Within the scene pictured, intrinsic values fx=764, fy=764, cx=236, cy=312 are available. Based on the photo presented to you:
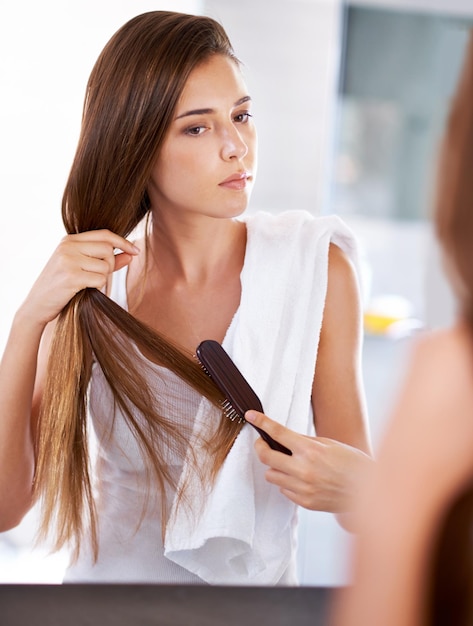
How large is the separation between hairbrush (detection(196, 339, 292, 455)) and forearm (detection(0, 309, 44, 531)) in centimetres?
14

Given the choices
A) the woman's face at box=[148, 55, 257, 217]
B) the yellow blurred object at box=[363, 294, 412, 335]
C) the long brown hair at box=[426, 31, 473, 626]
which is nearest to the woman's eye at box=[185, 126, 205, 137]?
the woman's face at box=[148, 55, 257, 217]

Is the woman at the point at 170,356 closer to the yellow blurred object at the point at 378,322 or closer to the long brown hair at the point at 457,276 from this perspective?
the long brown hair at the point at 457,276

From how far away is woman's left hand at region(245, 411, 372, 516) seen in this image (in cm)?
57

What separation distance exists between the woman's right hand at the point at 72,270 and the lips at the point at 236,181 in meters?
0.09

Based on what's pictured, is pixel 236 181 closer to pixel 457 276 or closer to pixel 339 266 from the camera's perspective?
pixel 339 266

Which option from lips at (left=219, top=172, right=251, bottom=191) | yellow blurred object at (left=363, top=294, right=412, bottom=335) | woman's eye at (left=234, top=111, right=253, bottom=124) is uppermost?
yellow blurred object at (left=363, top=294, right=412, bottom=335)

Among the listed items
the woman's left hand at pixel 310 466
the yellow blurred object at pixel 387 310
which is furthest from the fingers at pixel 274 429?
the yellow blurred object at pixel 387 310

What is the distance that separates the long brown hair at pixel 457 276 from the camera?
0.28 meters

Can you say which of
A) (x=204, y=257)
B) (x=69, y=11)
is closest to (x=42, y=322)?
(x=204, y=257)

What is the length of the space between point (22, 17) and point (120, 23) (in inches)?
3.1

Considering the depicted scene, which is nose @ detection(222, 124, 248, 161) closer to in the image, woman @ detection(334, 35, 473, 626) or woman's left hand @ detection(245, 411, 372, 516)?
woman's left hand @ detection(245, 411, 372, 516)

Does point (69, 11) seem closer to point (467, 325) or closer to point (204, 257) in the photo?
Result: point (204, 257)

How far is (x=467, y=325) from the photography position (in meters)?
0.29

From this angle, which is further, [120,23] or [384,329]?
[384,329]
